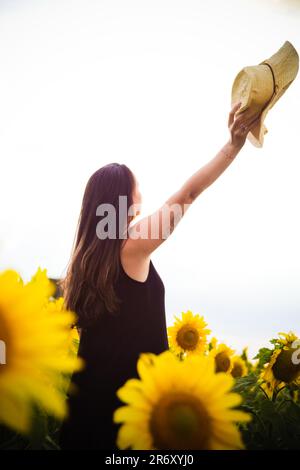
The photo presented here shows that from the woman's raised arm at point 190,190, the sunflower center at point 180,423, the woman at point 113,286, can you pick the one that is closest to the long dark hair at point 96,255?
the woman at point 113,286

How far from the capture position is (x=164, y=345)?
1276 millimetres

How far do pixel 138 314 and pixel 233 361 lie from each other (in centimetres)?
176

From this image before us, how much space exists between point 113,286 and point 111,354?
227 mm

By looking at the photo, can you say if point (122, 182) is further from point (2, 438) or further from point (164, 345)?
point (2, 438)

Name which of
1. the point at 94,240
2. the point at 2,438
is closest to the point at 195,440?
the point at 2,438

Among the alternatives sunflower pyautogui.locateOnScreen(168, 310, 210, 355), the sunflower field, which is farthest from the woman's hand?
sunflower pyautogui.locateOnScreen(168, 310, 210, 355)

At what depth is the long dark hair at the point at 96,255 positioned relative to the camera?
1233 millimetres

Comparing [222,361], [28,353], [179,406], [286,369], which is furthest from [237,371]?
[28,353]

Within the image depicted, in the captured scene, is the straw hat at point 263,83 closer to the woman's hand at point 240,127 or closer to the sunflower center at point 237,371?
the woman's hand at point 240,127

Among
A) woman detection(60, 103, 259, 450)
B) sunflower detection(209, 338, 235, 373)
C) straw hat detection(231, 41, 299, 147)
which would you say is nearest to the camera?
straw hat detection(231, 41, 299, 147)

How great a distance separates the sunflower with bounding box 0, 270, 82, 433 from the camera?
0.95 ft

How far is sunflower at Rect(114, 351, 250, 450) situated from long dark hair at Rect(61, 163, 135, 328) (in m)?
0.77

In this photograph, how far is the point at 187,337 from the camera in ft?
10.4

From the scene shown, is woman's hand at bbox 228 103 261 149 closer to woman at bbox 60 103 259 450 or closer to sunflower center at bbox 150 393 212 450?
woman at bbox 60 103 259 450
